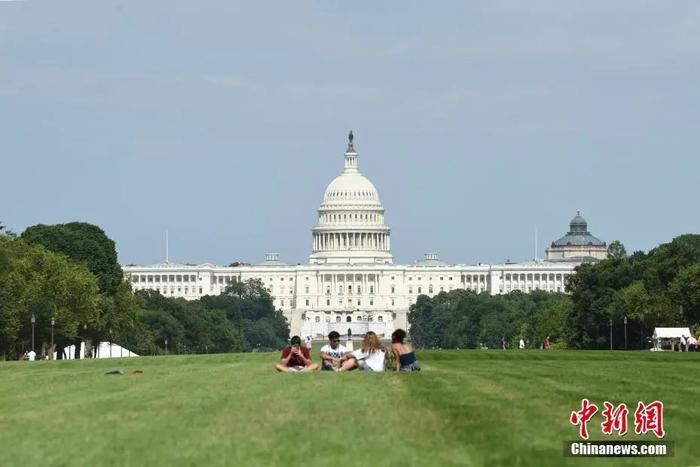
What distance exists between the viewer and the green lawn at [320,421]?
1805cm

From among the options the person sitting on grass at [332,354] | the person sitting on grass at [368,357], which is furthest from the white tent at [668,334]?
the person sitting on grass at [368,357]

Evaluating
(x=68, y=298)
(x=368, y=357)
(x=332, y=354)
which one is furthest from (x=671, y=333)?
(x=368, y=357)

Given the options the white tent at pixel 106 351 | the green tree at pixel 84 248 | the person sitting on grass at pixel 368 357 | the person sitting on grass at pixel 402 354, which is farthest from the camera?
the green tree at pixel 84 248

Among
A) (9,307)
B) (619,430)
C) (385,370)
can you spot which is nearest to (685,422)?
(619,430)

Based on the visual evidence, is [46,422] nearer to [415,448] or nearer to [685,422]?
[415,448]

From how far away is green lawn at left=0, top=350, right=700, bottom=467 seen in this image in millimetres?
18047

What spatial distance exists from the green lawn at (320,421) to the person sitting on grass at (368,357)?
178 inches

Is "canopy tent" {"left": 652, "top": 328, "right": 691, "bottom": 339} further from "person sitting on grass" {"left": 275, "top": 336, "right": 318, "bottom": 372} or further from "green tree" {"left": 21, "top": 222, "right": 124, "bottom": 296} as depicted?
"person sitting on grass" {"left": 275, "top": 336, "right": 318, "bottom": 372}

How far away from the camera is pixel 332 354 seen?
40.4 metres

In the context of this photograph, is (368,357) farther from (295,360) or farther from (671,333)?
(671,333)

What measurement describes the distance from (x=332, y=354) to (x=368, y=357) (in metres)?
2.30

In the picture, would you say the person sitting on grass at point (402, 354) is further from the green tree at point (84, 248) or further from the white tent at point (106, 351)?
the green tree at point (84, 248)

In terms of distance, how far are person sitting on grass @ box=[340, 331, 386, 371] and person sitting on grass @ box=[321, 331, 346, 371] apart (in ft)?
1.17

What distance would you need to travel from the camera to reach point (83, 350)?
388 feet
